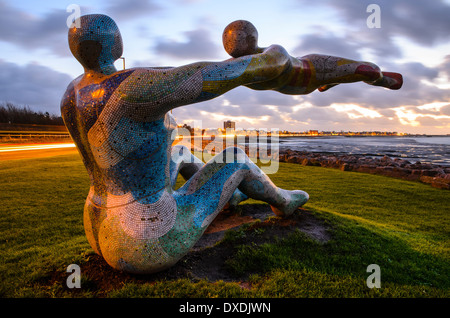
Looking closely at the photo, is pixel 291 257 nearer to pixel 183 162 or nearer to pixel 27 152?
pixel 183 162

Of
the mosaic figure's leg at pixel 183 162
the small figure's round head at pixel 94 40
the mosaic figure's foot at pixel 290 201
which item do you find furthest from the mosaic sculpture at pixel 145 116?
the mosaic figure's foot at pixel 290 201

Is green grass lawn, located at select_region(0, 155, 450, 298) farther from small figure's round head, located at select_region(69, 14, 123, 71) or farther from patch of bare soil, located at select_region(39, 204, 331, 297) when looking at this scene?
small figure's round head, located at select_region(69, 14, 123, 71)

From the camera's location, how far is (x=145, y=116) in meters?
1.89

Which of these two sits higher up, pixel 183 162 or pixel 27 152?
pixel 183 162

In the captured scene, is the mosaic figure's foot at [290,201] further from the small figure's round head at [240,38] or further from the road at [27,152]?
the road at [27,152]

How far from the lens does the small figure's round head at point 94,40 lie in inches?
75.0

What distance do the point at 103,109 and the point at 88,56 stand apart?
0.43 m

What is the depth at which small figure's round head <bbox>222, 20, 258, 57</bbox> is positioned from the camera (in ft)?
6.72

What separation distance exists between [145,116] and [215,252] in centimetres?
195

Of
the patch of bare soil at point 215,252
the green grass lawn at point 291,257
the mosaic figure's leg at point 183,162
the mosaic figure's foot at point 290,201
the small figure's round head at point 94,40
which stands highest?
the small figure's round head at point 94,40

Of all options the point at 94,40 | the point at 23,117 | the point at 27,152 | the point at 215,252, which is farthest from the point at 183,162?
the point at 23,117

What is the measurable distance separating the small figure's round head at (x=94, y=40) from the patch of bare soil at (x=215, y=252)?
1827 millimetres
